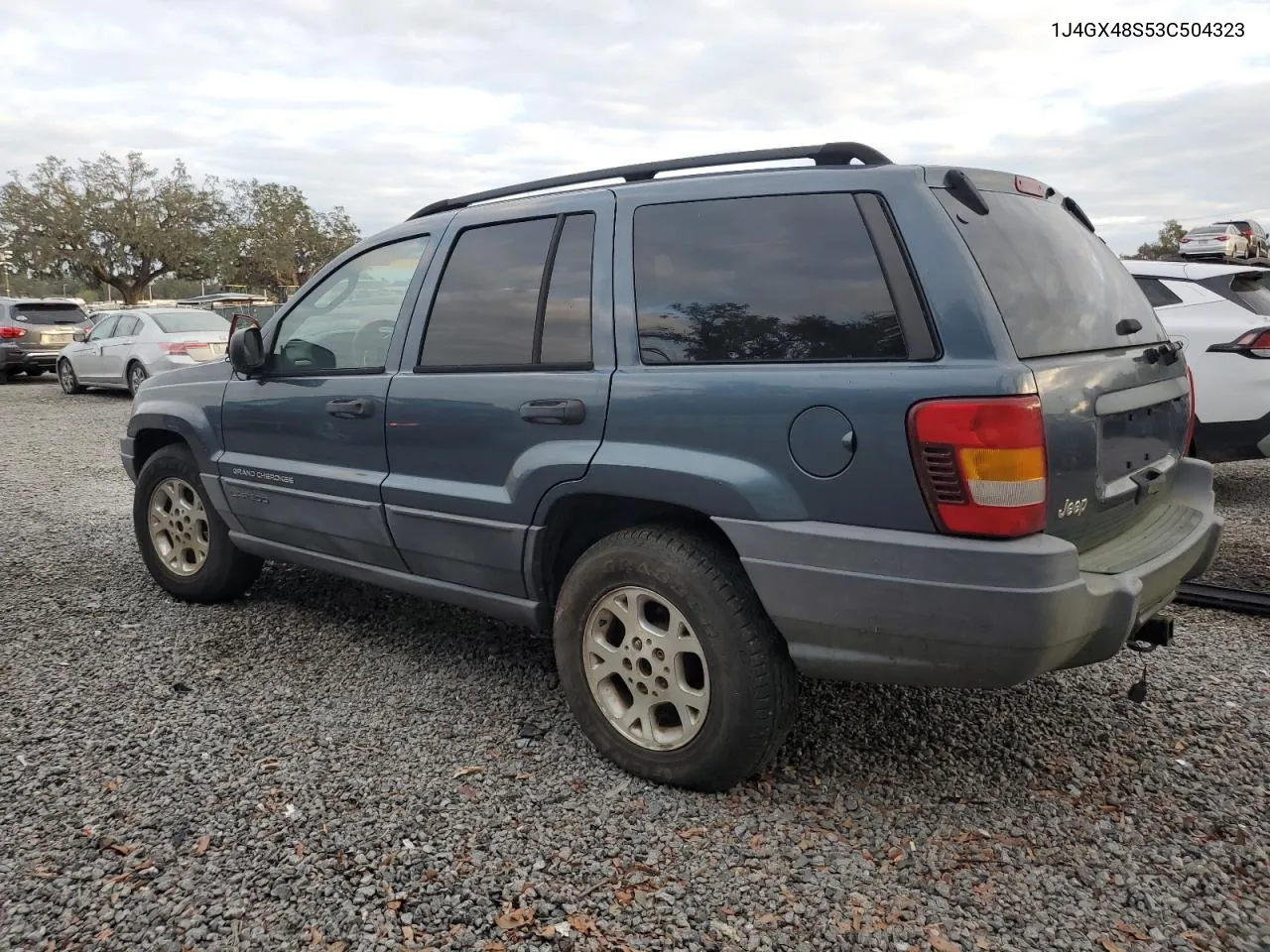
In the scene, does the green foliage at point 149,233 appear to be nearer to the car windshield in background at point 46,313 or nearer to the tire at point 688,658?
the car windshield in background at point 46,313

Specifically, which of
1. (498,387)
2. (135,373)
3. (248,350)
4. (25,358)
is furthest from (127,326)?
(498,387)

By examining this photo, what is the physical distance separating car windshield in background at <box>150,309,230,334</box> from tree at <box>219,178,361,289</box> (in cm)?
3192

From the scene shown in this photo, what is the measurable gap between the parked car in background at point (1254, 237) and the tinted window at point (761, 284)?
117ft

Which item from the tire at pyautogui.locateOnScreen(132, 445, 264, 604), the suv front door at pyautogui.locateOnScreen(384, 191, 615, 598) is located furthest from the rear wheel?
the suv front door at pyautogui.locateOnScreen(384, 191, 615, 598)

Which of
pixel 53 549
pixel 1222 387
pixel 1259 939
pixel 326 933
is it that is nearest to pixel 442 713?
pixel 326 933

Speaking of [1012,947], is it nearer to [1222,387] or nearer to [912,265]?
[912,265]

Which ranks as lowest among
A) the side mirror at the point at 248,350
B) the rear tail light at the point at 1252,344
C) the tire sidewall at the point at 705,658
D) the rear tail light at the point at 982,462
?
the tire sidewall at the point at 705,658

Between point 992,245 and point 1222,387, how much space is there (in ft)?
14.9

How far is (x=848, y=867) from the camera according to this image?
2.57 m

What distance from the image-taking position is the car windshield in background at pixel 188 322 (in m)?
15.0

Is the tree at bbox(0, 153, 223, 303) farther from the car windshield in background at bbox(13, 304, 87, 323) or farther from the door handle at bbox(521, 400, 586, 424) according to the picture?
the door handle at bbox(521, 400, 586, 424)

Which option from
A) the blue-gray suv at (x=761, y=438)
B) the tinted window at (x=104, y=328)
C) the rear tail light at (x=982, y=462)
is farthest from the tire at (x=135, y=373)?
the rear tail light at (x=982, y=462)

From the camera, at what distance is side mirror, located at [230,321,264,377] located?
13.3 ft

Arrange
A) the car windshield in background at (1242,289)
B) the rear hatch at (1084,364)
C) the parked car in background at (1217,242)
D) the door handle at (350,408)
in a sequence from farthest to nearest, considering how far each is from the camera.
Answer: the parked car in background at (1217,242) → the car windshield in background at (1242,289) → the door handle at (350,408) → the rear hatch at (1084,364)
